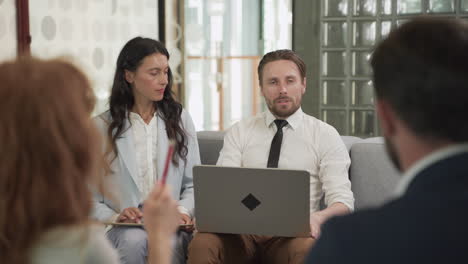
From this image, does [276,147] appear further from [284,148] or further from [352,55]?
[352,55]

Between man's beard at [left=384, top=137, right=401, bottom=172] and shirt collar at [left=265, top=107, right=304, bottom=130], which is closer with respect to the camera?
man's beard at [left=384, top=137, right=401, bottom=172]

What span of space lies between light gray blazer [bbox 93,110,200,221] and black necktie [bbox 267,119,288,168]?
39 cm

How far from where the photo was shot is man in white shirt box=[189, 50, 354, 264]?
Result: 265 cm

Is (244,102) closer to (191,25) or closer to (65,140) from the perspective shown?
(191,25)

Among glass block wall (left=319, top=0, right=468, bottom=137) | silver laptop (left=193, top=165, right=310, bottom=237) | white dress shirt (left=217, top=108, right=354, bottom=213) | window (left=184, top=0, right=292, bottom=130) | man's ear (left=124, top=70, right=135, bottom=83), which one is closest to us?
silver laptop (left=193, top=165, right=310, bottom=237)

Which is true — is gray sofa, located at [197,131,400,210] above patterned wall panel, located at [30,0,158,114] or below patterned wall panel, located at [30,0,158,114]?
below

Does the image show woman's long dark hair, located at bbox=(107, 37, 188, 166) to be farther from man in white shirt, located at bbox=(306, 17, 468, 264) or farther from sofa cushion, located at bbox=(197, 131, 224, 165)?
man in white shirt, located at bbox=(306, 17, 468, 264)

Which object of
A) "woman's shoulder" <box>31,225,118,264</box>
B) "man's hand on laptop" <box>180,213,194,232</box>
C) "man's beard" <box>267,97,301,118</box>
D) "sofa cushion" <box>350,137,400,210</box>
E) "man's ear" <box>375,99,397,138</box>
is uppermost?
"man's ear" <box>375,99,397,138</box>

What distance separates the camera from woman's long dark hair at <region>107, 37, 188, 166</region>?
2939 millimetres

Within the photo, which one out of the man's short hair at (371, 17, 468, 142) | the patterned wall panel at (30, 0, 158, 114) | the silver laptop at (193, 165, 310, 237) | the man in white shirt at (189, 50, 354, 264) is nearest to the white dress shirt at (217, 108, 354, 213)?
the man in white shirt at (189, 50, 354, 264)

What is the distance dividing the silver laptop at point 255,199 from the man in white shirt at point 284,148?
218 mm

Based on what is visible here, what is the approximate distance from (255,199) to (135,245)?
2.09 feet

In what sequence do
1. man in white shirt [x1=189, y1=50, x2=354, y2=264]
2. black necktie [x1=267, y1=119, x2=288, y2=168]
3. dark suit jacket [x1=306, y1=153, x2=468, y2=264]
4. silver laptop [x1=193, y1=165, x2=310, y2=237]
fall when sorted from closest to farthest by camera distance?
1. dark suit jacket [x1=306, y1=153, x2=468, y2=264]
2. silver laptop [x1=193, y1=165, x2=310, y2=237]
3. man in white shirt [x1=189, y1=50, x2=354, y2=264]
4. black necktie [x1=267, y1=119, x2=288, y2=168]

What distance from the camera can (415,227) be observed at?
0.89m
